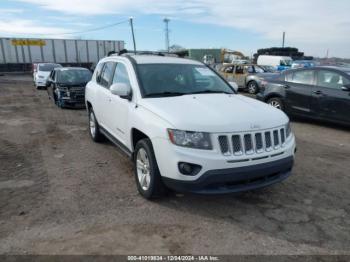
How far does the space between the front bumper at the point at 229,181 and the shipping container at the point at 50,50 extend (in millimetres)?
35156

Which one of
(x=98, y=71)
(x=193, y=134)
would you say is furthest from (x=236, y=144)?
(x=98, y=71)

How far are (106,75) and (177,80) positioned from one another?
174 centimetres

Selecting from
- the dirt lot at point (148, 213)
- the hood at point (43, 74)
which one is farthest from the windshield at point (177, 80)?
the hood at point (43, 74)

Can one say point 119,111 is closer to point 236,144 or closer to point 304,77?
point 236,144

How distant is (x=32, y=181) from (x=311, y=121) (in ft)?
25.5

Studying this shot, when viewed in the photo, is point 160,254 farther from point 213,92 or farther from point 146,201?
point 213,92

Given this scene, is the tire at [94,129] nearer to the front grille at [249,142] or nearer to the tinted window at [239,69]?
the front grille at [249,142]

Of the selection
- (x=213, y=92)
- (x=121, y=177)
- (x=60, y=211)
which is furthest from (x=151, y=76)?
(x=60, y=211)

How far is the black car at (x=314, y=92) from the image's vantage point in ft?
25.8

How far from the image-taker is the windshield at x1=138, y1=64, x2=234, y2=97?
454cm

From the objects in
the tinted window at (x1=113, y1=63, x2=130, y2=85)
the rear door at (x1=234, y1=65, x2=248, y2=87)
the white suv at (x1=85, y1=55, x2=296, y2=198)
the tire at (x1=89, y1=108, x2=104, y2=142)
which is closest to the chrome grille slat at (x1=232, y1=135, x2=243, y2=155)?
the white suv at (x1=85, y1=55, x2=296, y2=198)

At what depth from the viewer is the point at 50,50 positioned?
40.1 meters

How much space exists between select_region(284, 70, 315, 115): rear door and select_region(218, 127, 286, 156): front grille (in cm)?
536

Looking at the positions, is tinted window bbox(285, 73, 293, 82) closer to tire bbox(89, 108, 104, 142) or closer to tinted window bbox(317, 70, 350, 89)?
tinted window bbox(317, 70, 350, 89)
